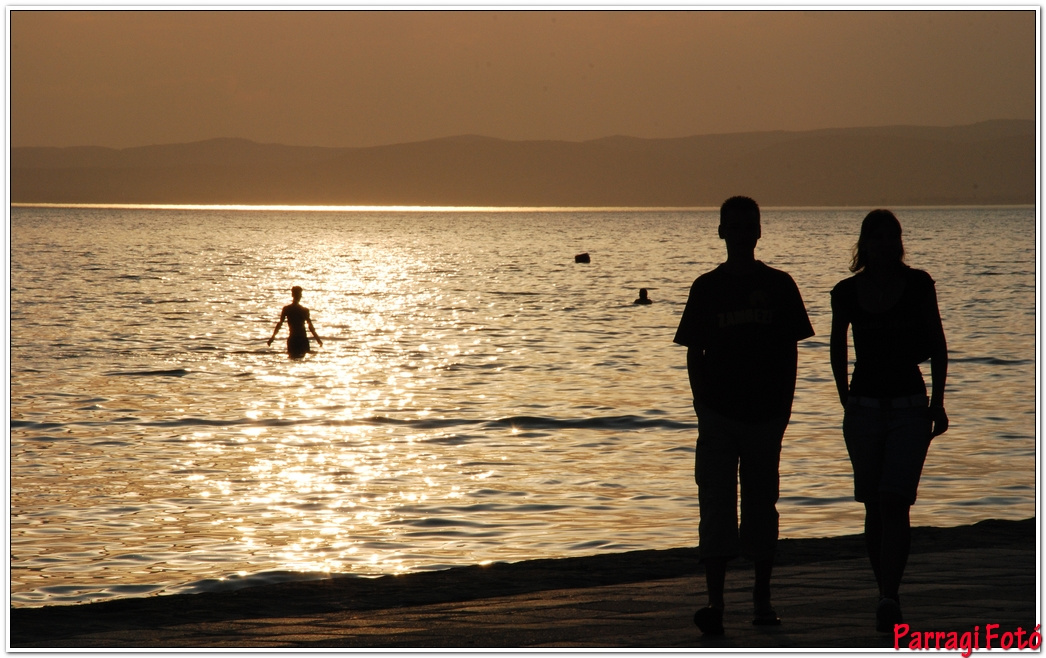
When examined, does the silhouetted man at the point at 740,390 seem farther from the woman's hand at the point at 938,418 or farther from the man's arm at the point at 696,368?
the woman's hand at the point at 938,418

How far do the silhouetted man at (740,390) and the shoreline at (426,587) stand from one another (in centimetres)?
154

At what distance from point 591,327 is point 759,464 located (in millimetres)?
32154

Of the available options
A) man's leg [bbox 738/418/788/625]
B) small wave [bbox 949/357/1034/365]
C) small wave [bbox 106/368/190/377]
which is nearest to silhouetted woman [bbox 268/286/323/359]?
small wave [bbox 106/368/190/377]

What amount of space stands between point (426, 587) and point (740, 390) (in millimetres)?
2791

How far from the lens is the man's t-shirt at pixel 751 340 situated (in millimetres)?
5980

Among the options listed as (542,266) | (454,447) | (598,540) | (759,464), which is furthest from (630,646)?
(542,266)

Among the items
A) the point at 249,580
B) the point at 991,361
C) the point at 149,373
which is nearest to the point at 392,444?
the point at 249,580

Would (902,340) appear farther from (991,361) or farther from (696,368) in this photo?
(991,361)

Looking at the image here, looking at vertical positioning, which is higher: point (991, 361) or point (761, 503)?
point (761, 503)

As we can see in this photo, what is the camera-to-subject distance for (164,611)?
7133 millimetres

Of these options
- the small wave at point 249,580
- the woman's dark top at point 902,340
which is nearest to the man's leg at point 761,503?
the woman's dark top at point 902,340

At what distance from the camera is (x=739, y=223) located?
6.08 m

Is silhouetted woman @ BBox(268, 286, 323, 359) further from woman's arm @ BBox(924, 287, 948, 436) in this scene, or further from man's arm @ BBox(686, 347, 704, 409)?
woman's arm @ BBox(924, 287, 948, 436)

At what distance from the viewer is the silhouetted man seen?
599cm
